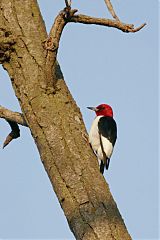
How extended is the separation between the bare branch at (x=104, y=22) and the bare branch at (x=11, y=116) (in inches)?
34.6

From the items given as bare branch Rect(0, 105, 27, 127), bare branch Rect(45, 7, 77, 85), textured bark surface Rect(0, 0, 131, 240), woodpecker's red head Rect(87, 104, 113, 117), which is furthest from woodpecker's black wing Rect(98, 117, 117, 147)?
bare branch Rect(45, 7, 77, 85)

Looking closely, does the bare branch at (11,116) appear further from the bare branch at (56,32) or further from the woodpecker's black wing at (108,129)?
the woodpecker's black wing at (108,129)

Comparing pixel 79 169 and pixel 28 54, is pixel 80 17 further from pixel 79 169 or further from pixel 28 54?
pixel 79 169

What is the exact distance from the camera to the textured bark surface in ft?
9.48

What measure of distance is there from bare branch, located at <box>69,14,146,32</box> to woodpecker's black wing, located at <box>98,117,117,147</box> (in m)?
2.50

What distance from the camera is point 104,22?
348 cm

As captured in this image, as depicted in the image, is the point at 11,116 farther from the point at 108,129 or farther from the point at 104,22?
the point at 108,129

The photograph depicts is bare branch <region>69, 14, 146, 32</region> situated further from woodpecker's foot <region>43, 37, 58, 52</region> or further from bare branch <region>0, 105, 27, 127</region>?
bare branch <region>0, 105, 27, 127</region>

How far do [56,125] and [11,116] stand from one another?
81 centimetres

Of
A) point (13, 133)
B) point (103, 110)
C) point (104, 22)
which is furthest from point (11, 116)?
point (103, 110)

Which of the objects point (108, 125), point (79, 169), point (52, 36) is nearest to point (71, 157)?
point (79, 169)

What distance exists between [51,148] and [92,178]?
1.04ft

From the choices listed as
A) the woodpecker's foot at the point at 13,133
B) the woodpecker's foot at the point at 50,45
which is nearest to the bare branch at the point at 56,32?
the woodpecker's foot at the point at 50,45

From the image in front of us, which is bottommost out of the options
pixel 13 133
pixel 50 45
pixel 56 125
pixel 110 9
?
pixel 56 125
